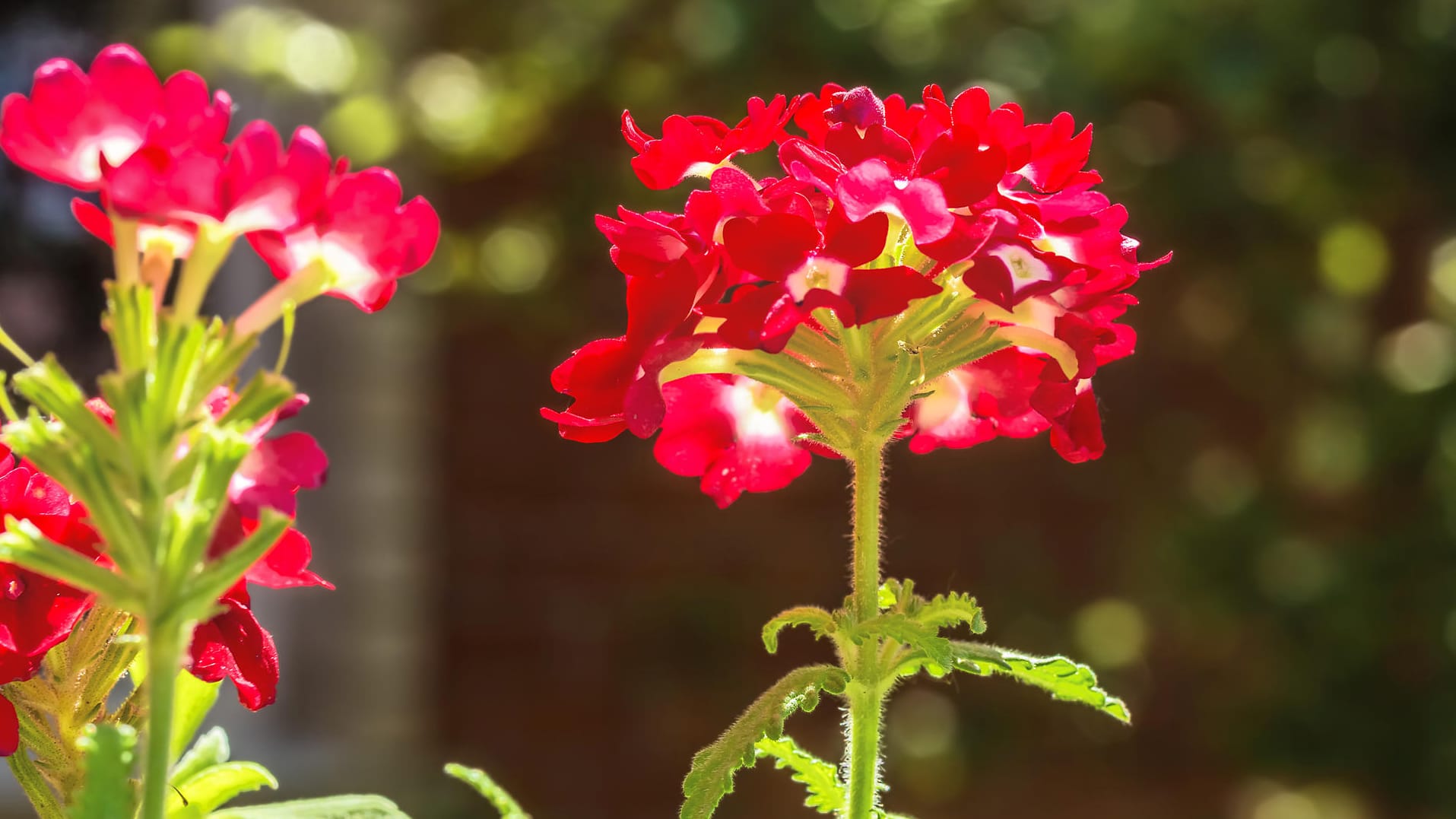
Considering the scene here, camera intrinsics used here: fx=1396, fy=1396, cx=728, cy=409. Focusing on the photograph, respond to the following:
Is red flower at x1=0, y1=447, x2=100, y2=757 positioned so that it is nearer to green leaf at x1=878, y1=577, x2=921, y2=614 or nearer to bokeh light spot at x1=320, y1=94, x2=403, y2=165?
green leaf at x1=878, y1=577, x2=921, y2=614

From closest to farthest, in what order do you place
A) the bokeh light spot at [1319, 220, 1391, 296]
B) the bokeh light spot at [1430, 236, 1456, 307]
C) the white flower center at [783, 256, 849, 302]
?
the white flower center at [783, 256, 849, 302], the bokeh light spot at [1430, 236, 1456, 307], the bokeh light spot at [1319, 220, 1391, 296]

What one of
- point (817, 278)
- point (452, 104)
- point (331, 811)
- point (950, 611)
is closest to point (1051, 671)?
point (950, 611)

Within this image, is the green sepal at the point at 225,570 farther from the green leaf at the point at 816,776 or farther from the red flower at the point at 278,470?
the green leaf at the point at 816,776

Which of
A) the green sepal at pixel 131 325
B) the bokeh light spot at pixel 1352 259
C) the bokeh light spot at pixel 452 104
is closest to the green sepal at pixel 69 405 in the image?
the green sepal at pixel 131 325

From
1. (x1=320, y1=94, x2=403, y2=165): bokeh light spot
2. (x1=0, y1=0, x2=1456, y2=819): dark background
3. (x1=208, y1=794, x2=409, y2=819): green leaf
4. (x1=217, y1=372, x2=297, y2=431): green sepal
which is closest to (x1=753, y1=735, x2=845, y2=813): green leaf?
(x1=208, y1=794, x2=409, y2=819): green leaf

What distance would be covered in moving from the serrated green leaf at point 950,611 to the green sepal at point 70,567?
0.90 ft

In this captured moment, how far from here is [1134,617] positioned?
114 inches

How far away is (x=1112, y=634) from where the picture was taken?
2.91 m

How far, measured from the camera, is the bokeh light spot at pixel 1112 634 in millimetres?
2885

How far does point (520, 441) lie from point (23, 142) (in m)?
2.93

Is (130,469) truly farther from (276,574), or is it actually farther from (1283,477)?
(1283,477)

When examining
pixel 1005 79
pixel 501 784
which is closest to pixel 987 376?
pixel 1005 79

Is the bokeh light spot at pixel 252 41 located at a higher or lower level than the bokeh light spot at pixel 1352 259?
lower

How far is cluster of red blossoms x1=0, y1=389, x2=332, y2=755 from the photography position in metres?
0.43
